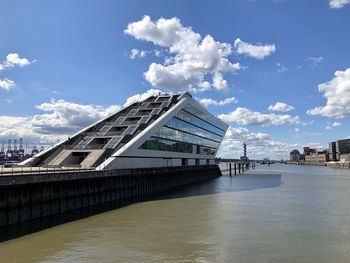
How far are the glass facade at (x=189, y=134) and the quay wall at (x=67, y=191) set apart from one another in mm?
8648

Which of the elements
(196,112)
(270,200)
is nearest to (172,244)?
(270,200)

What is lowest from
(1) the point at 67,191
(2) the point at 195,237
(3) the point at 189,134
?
(2) the point at 195,237

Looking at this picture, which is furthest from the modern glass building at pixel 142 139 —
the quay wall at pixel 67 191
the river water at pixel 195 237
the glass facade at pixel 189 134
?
the river water at pixel 195 237

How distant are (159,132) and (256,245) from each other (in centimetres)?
4431

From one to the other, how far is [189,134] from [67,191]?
52.4 meters

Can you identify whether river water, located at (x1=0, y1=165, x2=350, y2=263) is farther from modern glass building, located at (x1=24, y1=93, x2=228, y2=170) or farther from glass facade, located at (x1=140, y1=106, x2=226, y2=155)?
glass facade, located at (x1=140, y1=106, x2=226, y2=155)

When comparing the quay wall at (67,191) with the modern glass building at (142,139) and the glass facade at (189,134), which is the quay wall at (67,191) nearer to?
the modern glass building at (142,139)

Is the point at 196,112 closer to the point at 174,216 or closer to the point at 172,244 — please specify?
the point at 174,216

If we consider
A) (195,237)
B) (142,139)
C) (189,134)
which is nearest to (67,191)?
(195,237)

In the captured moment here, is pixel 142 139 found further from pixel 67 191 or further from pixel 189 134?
pixel 189 134

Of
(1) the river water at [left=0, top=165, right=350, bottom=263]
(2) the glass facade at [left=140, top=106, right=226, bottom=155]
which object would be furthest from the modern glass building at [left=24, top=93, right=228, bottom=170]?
(1) the river water at [left=0, top=165, right=350, bottom=263]

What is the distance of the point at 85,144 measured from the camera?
5878cm

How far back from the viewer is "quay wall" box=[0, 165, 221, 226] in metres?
28.5

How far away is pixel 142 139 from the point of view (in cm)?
5825
